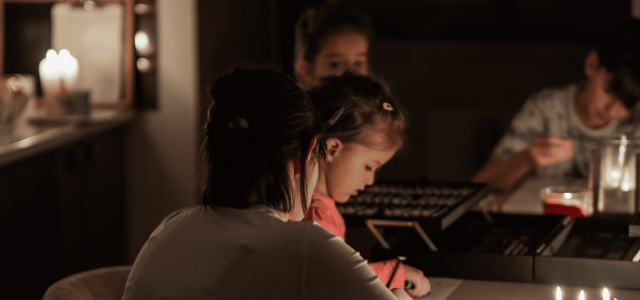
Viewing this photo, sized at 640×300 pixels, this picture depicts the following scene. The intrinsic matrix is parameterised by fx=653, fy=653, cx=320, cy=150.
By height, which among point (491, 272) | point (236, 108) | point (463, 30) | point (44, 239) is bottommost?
point (44, 239)

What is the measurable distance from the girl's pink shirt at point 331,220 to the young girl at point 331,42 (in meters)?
0.70

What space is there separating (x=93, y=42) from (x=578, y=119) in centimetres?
201

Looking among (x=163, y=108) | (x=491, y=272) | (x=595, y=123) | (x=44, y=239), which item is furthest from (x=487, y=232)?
(x=163, y=108)

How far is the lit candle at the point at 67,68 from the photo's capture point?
8.27 ft

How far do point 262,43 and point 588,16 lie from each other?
177cm

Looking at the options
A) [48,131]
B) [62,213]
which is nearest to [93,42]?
[48,131]

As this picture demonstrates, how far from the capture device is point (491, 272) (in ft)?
3.88

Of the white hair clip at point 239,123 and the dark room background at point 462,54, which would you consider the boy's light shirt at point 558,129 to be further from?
the white hair clip at point 239,123

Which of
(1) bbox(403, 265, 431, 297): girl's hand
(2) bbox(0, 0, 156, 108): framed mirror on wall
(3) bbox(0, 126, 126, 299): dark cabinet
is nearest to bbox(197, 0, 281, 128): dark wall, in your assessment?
(2) bbox(0, 0, 156, 108): framed mirror on wall

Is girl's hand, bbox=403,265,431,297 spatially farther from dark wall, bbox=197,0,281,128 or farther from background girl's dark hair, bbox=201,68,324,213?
dark wall, bbox=197,0,281,128

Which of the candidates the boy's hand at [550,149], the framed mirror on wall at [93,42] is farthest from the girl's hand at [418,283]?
the framed mirror on wall at [93,42]

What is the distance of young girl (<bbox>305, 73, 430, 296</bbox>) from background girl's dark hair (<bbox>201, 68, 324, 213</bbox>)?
1.15 ft

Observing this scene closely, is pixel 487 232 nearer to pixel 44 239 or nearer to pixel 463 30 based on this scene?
pixel 44 239

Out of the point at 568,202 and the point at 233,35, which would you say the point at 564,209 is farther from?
the point at 233,35
